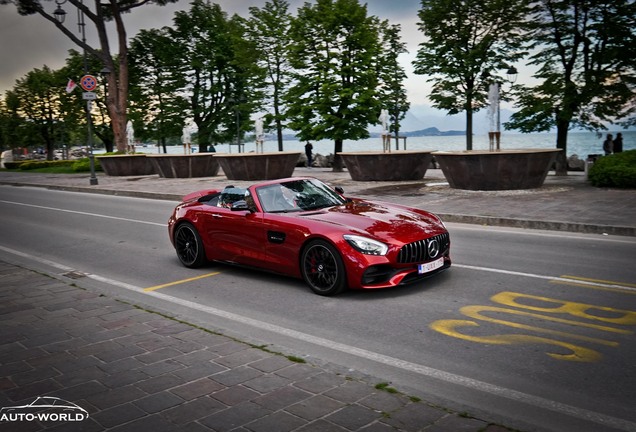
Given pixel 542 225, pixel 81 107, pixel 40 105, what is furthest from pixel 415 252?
pixel 40 105

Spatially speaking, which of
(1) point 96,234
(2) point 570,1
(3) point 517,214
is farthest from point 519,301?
(2) point 570,1

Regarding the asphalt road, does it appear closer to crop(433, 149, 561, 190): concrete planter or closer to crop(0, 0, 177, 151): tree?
crop(433, 149, 561, 190): concrete planter

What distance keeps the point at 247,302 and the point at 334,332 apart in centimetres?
161

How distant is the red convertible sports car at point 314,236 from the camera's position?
258 inches

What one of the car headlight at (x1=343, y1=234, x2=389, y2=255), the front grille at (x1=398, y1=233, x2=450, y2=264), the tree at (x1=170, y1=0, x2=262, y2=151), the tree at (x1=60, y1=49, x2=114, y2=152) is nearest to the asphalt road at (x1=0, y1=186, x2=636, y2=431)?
the front grille at (x1=398, y1=233, x2=450, y2=264)

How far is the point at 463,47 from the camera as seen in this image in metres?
29.4

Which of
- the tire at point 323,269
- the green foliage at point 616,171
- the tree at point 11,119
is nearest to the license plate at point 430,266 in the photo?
the tire at point 323,269

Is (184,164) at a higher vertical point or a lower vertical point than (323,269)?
higher

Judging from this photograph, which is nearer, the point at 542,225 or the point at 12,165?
the point at 542,225

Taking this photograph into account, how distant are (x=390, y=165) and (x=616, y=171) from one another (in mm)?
8568

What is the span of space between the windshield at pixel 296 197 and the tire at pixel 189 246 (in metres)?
1.45

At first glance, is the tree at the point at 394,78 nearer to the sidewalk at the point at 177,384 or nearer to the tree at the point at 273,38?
the tree at the point at 273,38

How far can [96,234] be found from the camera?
12.9 metres

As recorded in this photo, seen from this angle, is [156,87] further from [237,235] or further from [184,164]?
[237,235]
